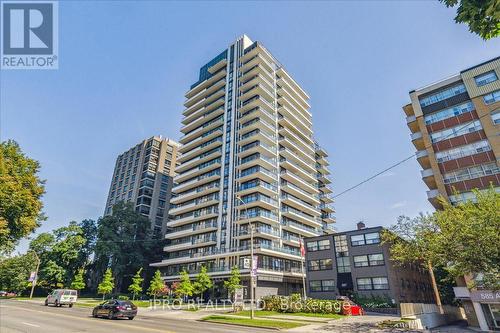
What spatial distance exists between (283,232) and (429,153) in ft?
94.1

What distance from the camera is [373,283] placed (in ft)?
134

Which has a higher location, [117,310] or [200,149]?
[200,149]

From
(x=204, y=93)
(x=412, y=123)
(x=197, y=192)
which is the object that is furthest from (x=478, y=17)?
(x=204, y=93)

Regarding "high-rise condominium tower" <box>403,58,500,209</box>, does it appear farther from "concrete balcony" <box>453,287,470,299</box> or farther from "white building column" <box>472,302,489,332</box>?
"white building column" <box>472,302,489,332</box>

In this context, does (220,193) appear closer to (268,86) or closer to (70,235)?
(268,86)

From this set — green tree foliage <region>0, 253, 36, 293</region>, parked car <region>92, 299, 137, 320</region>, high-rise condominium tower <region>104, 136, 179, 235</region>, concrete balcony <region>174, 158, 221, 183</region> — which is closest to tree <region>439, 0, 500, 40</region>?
parked car <region>92, 299, 137, 320</region>

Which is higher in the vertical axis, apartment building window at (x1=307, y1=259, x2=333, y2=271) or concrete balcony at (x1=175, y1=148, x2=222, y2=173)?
concrete balcony at (x1=175, y1=148, x2=222, y2=173)

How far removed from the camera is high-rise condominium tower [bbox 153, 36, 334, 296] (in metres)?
51.2

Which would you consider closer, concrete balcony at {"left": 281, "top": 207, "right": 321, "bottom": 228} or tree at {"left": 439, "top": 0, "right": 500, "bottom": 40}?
tree at {"left": 439, "top": 0, "right": 500, "bottom": 40}

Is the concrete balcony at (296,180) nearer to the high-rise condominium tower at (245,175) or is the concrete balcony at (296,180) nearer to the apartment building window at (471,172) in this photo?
the high-rise condominium tower at (245,175)

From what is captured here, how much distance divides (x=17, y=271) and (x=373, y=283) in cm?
7664

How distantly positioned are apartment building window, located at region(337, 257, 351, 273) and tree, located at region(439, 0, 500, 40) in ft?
141

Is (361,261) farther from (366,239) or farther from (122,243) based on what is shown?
(122,243)

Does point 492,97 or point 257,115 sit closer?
point 492,97
